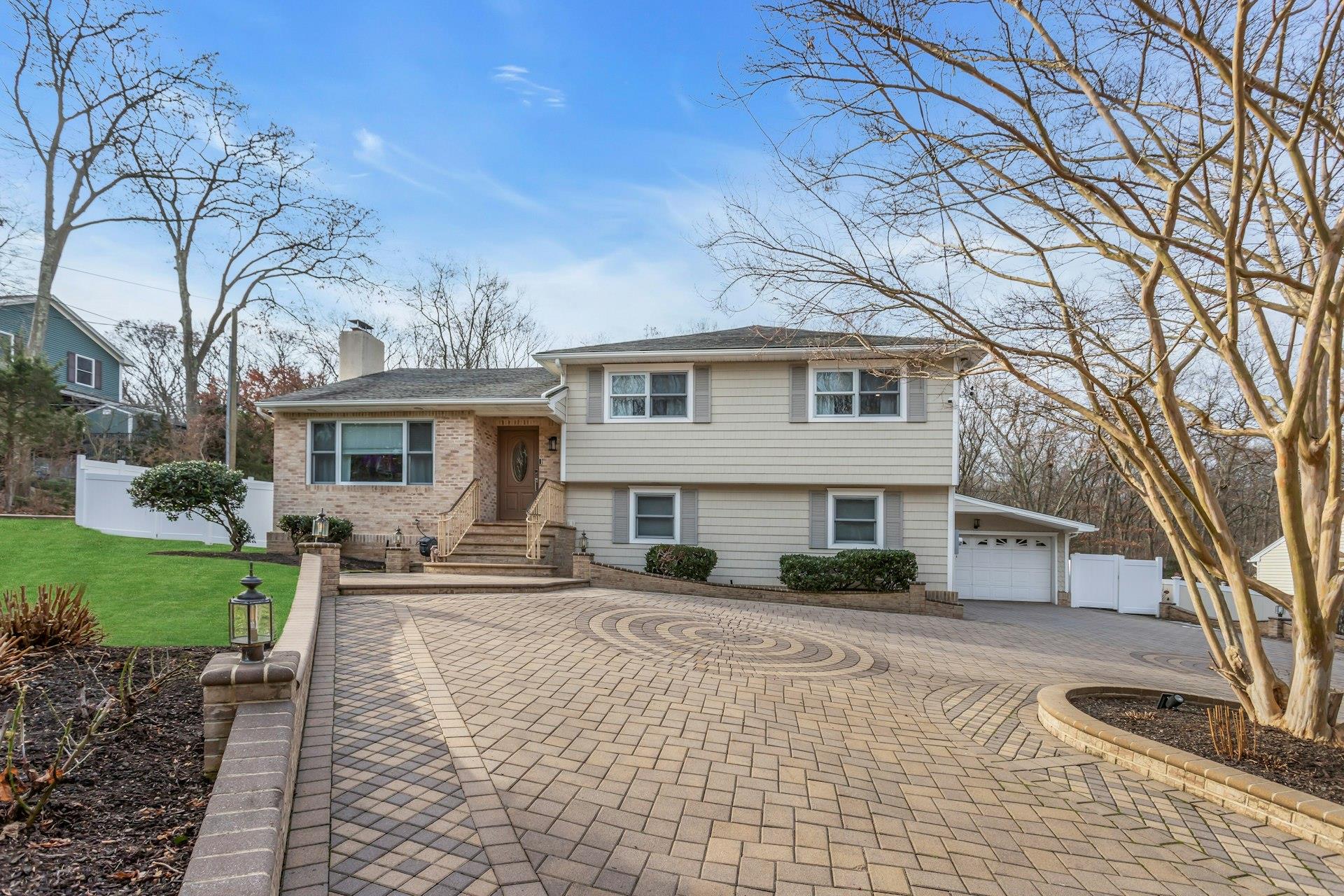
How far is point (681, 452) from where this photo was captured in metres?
14.9

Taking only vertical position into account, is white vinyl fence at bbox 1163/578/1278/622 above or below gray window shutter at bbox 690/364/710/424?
below

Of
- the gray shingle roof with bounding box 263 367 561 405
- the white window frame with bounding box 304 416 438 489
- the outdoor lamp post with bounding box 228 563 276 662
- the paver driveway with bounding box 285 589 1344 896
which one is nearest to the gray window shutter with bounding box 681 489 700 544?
the gray shingle roof with bounding box 263 367 561 405

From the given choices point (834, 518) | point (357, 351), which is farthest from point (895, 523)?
point (357, 351)

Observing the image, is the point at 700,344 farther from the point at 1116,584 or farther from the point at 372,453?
the point at 1116,584

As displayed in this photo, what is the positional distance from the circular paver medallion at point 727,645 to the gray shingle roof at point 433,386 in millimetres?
6474

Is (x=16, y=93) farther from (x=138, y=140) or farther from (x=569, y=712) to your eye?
(x=569, y=712)

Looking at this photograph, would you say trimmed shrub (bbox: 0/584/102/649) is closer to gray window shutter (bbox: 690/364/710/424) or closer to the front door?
the front door

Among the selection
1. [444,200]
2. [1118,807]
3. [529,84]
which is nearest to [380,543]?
[444,200]

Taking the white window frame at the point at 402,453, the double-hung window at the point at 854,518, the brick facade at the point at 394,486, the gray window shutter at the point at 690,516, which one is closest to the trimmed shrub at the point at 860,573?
the double-hung window at the point at 854,518

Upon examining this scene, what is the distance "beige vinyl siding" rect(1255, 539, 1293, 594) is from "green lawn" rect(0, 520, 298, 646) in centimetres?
2665

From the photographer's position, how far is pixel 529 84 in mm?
9906

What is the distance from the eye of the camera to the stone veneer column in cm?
972

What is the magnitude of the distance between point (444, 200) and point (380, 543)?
25.3 feet

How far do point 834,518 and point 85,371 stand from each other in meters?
29.8
